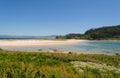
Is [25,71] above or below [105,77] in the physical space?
above

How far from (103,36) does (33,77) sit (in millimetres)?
163688

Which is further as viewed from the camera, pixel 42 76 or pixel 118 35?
pixel 118 35

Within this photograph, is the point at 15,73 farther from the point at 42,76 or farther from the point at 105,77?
the point at 105,77

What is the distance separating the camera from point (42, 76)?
626 cm

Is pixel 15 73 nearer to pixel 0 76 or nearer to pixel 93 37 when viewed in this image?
pixel 0 76

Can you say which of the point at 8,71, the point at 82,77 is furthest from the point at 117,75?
the point at 8,71

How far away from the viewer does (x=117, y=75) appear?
321 inches

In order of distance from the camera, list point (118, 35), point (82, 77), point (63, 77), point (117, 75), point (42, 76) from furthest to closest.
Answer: point (118, 35), point (117, 75), point (82, 77), point (42, 76), point (63, 77)

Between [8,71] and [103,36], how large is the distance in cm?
16359

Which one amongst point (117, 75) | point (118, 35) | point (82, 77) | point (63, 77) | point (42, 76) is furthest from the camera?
point (118, 35)

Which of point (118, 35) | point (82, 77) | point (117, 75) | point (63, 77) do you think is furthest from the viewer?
point (118, 35)

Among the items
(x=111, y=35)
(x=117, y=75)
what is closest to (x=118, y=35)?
(x=111, y=35)

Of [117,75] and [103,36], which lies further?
[103,36]

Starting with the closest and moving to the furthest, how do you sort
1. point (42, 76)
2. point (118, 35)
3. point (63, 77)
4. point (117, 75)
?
point (63, 77) → point (42, 76) → point (117, 75) → point (118, 35)
